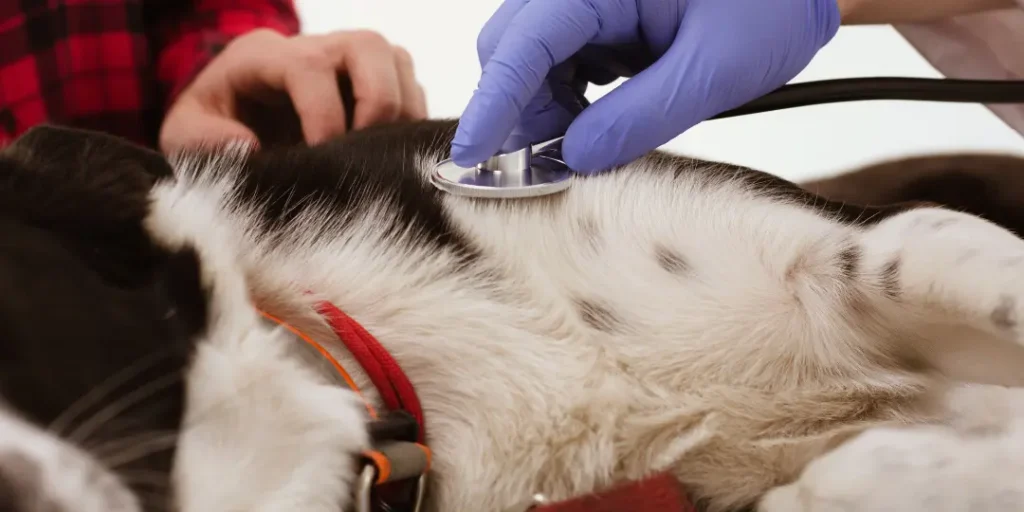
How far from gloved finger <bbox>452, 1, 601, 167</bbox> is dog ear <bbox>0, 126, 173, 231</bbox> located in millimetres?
382

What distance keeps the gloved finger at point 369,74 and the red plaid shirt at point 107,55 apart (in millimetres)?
351

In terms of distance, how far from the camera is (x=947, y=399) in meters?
0.97

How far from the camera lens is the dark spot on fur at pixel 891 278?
3.16 ft

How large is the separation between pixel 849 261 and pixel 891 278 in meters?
0.05

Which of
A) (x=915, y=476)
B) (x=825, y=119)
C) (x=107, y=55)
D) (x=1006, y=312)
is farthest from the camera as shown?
(x=825, y=119)

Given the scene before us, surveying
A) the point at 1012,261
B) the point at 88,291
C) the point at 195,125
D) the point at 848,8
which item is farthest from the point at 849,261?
the point at 195,125

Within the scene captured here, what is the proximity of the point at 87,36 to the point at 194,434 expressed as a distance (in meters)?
1.32

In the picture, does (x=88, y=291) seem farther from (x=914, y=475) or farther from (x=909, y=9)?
(x=909, y=9)

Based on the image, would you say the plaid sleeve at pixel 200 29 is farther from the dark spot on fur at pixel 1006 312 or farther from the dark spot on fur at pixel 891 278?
the dark spot on fur at pixel 1006 312

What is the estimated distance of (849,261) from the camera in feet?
3.28

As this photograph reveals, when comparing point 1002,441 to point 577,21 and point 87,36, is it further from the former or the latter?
point 87,36

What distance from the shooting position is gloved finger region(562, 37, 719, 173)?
1.07 metres

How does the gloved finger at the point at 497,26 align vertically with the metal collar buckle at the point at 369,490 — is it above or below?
above

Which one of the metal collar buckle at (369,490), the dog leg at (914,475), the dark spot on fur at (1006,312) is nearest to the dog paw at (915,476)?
the dog leg at (914,475)
